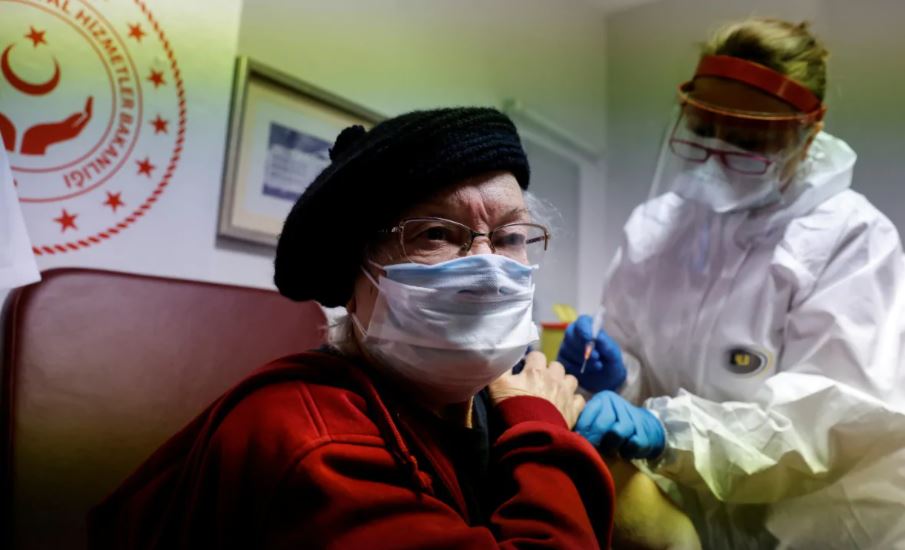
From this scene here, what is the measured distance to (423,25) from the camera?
1995mm

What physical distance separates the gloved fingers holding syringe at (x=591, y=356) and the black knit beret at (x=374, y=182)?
54 centimetres

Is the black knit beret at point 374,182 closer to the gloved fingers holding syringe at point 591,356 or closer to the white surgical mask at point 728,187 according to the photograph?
the gloved fingers holding syringe at point 591,356

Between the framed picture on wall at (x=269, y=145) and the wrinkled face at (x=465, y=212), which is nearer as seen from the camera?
the wrinkled face at (x=465, y=212)

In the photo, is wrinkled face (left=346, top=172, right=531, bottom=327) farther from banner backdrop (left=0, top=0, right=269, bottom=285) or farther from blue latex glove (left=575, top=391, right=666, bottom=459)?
banner backdrop (left=0, top=0, right=269, bottom=285)

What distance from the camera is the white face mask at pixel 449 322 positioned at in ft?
2.38

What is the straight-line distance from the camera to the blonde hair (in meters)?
1.21

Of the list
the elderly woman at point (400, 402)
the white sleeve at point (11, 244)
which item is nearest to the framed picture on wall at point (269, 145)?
the white sleeve at point (11, 244)

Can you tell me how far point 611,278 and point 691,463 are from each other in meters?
0.60

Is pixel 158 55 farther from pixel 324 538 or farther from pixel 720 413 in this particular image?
pixel 720 413

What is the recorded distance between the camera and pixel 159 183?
51.8 inches

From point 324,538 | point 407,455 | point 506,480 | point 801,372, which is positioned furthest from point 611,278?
point 324,538

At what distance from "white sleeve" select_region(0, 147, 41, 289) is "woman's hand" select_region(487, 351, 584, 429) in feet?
2.18

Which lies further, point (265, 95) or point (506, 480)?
point (265, 95)

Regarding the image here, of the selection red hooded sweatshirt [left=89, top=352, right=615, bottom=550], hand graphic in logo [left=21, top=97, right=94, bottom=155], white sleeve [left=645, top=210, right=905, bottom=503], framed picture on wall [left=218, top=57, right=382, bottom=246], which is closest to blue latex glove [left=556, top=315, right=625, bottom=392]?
white sleeve [left=645, top=210, right=905, bottom=503]
